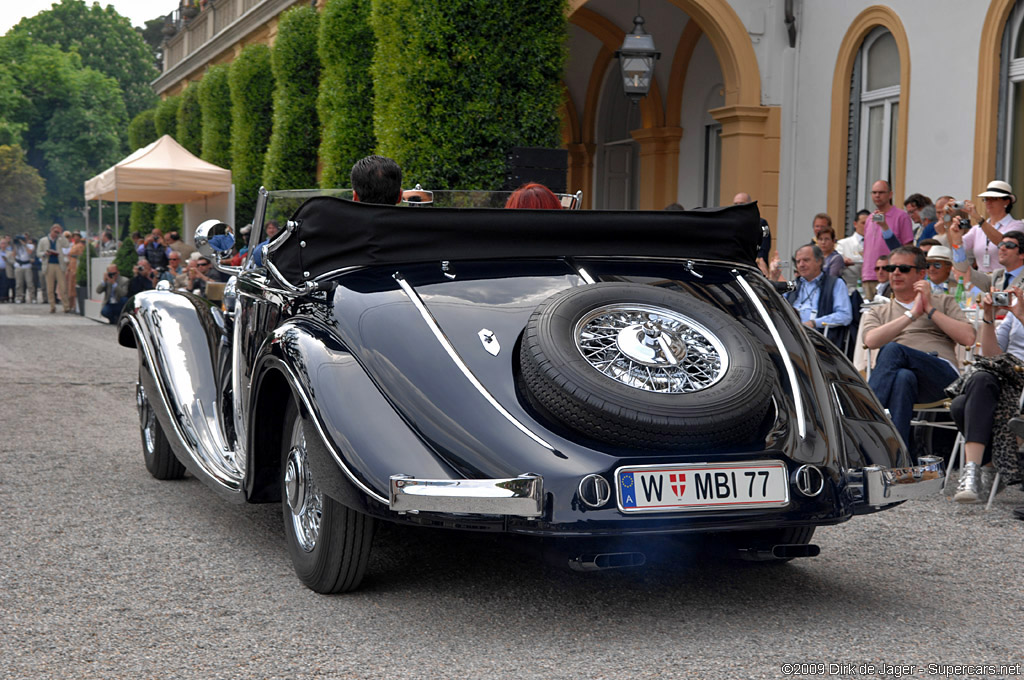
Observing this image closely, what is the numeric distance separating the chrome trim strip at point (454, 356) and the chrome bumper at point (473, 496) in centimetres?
17

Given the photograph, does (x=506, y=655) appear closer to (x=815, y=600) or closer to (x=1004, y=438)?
(x=815, y=600)

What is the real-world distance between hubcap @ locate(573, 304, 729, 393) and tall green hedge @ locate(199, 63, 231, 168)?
79.9ft

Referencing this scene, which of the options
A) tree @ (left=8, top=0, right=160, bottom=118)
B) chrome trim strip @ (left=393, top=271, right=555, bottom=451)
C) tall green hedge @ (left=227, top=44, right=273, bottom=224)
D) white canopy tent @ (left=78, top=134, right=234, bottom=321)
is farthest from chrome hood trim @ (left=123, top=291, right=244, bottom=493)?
tree @ (left=8, top=0, right=160, bottom=118)

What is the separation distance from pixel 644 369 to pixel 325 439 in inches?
39.1

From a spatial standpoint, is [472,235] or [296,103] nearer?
[472,235]

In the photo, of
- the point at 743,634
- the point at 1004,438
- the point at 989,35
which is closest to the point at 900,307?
the point at 1004,438

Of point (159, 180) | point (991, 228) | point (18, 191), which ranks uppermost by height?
point (18, 191)

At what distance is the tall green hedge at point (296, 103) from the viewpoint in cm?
2105

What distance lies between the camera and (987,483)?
19.3 feet

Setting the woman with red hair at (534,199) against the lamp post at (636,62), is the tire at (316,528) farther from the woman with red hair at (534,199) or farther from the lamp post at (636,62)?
the lamp post at (636,62)

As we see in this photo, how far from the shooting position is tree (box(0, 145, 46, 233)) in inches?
2547

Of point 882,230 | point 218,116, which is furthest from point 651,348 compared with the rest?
point 218,116

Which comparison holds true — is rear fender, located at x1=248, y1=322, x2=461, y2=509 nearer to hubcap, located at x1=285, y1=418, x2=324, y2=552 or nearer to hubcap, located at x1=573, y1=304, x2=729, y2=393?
hubcap, located at x1=285, y1=418, x2=324, y2=552

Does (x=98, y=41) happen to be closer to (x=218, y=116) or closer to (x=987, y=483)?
(x=218, y=116)
